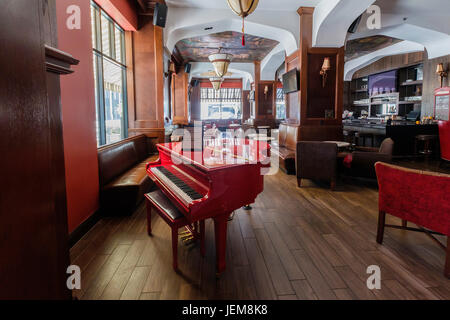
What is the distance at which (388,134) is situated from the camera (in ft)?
24.5

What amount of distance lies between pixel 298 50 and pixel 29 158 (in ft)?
22.1

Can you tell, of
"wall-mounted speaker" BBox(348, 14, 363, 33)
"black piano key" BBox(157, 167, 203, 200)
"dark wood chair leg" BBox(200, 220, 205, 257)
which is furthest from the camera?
"wall-mounted speaker" BBox(348, 14, 363, 33)

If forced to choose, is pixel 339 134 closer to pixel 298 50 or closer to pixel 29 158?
pixel 298 50

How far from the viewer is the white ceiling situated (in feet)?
19.7

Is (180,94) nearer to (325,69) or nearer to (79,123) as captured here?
(325,69)

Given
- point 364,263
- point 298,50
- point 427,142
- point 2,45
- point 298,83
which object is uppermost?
point 298,50

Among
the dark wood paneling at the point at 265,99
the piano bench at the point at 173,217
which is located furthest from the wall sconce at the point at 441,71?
the piano bench at the point at 173,217

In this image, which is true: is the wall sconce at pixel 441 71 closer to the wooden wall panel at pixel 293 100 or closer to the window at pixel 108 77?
the wooden wall panel at pixel 293 100

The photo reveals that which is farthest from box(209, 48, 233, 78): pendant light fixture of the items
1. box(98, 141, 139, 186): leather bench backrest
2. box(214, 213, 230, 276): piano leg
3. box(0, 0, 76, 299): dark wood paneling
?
box(0, 0, 76, 299): dark wood paneling

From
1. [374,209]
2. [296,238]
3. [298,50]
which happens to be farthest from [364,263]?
[298,50]

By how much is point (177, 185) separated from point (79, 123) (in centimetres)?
155

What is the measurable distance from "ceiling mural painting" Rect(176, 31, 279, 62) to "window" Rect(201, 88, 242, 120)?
18.8ft

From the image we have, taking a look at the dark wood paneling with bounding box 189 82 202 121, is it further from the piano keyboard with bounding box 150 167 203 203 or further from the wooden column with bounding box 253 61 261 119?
the piano keyboard with bounding box 150 167 203 203

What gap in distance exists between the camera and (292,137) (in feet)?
22.7
